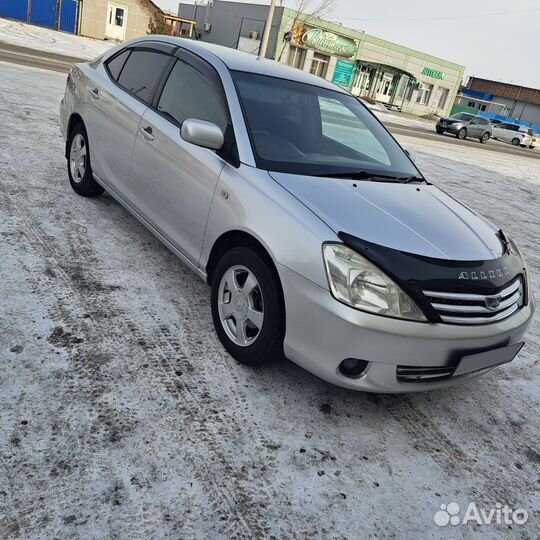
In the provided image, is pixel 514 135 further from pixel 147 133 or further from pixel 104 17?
pixel 147 133

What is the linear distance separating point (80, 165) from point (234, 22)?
44.0 metres

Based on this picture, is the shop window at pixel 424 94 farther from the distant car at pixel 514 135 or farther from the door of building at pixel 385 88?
the distant car at pixel 514 135

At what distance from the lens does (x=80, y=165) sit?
4938mm

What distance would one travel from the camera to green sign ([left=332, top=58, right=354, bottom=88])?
42616 millimetres

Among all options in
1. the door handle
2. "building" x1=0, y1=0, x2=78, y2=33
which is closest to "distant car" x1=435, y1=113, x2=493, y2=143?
"building" x1=0, y1=0, x2=78, y2=33

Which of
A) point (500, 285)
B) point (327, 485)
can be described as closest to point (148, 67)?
point (500, 285)

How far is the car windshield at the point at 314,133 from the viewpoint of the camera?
3232 mm

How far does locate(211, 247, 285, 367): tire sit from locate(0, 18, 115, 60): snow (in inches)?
951

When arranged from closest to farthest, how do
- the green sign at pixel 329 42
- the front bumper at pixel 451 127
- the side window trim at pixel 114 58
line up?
the side window trim at pixel 114 58 → the front bumper at pixel 451 127 → the green sign at pixel 329 42

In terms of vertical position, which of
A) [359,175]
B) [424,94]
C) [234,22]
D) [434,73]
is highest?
[434,73]

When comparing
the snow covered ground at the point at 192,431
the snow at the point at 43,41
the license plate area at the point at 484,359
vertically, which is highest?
the license plate area at the point at 484,359

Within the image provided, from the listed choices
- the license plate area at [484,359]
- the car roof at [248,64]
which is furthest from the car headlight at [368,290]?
the car roof at [248,64]

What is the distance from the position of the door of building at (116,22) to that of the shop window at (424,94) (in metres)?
27.4

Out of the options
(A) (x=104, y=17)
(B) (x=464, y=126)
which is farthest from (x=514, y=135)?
(A) (x=104, y=17)
